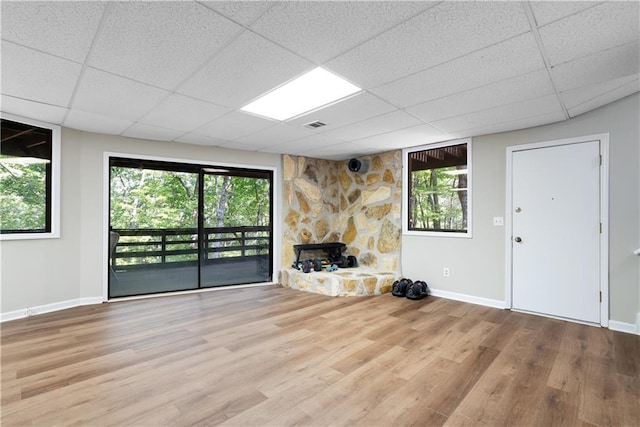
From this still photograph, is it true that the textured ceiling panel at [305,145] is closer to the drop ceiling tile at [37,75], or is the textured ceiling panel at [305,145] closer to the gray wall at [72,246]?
the gray wall at [72,246]

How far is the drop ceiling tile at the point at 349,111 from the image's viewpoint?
284 centimetres

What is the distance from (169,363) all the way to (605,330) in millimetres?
4220

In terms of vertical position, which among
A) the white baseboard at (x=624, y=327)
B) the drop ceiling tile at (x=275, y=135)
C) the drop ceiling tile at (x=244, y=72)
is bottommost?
the white baseboard at (x=624, y=327)

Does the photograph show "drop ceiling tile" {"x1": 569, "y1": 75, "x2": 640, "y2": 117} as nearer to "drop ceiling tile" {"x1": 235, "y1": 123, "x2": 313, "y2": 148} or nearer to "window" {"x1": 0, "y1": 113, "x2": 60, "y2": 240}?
"drop ceiling tile" {"x1": 235, "y1": 123, "x2": 313, "y2": 148}

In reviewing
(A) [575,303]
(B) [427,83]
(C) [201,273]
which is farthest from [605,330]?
(C) [201,273]

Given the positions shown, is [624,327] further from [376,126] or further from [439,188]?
[376,126]

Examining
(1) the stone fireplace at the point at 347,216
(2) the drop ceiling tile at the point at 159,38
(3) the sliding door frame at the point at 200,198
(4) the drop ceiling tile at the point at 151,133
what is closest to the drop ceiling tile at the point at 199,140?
(4) the drop ceiling tile at the point at 151,133

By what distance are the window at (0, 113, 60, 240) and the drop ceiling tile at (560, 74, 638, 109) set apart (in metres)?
5.54

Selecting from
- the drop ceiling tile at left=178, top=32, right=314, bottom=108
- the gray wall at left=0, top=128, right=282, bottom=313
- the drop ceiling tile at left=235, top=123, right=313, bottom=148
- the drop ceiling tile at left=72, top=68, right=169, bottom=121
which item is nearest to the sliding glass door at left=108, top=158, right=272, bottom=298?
the gray wall at left=0, top=128, right=282, bottom=313

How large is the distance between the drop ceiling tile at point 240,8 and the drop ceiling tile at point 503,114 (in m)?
2.50

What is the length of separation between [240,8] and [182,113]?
6.28 ft

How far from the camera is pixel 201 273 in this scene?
4.75 meters

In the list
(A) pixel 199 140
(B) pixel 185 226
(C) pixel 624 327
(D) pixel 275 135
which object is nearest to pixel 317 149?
(D) pixel 275 135

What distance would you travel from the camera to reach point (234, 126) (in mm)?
3678
